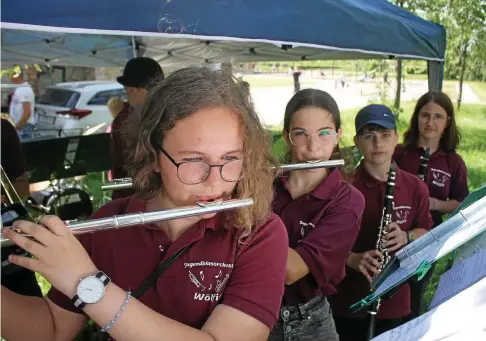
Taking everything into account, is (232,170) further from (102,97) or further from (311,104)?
(102,97)

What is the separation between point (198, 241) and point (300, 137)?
87cm

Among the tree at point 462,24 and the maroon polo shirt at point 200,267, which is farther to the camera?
A: the tree at point 462,24

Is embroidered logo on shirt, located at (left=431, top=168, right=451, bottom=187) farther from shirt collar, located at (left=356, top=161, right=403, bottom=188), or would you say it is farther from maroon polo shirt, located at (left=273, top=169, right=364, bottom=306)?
maroon polo shirt, located at (left=273, top=169, right=364, bottom=306)

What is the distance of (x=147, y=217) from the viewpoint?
46.1 inches

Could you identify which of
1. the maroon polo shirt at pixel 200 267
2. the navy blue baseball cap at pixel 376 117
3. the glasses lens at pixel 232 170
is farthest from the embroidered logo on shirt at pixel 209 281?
the navy blue baseball cap at pixel 376 117

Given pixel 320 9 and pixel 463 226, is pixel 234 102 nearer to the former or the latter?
pixel 463 226

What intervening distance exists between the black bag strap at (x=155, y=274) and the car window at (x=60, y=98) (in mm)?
9227

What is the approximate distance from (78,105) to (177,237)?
910 cm

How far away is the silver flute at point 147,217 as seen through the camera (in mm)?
1118

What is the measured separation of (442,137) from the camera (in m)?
3.43

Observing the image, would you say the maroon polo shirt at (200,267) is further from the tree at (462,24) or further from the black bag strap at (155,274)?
the tree at (462,24)

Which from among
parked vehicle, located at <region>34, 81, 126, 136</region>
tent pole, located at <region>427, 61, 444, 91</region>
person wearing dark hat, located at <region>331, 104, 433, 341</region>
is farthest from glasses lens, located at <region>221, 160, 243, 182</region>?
parked vehicle, located at <region>34, 81, 126, 136</region>

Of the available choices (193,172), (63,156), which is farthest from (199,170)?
(63,156)

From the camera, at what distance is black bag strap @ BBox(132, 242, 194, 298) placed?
3.90 ft
